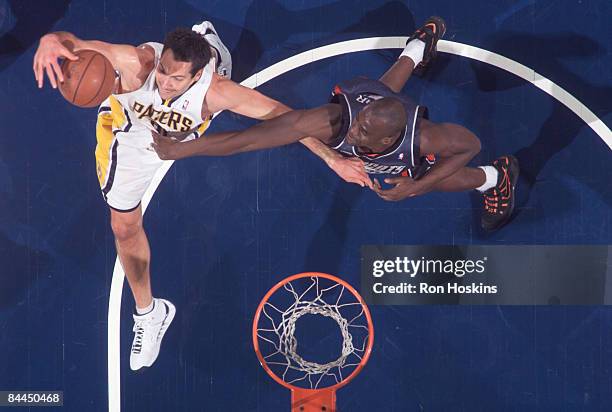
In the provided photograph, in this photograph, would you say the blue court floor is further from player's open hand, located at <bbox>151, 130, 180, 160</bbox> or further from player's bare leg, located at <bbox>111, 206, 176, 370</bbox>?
player's open hand, located at <bbox>151, 130, 180, 160</bbox>

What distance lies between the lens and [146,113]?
5516mm

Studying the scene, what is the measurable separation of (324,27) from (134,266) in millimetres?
2582

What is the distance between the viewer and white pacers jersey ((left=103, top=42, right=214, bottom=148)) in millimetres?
5414

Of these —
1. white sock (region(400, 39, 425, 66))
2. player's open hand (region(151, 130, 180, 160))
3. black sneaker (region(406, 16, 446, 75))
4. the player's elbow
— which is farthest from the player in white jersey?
black sneaker (region(406, 16, 446, 75))

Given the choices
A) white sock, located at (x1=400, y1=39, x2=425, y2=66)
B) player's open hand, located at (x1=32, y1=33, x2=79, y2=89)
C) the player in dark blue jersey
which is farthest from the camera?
white sock, located at (x1=400, y1=39, x2=425, y2=66)

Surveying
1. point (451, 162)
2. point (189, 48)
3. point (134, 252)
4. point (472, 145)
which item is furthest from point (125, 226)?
point (472, 145)

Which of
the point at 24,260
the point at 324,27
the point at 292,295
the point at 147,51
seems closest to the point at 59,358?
the point at 24,260

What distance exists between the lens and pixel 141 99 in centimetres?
544

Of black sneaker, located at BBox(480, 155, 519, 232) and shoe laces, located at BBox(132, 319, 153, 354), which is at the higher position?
black sneaker, located at BBox(480, 155, 519, 232)

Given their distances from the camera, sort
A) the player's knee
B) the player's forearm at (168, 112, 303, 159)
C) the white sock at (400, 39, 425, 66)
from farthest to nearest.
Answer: the player's knee, the white sock at (400, 39, 425, 66), the player's forearm at (168, 112, 303, 159)

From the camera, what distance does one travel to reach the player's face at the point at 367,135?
16.3 ft

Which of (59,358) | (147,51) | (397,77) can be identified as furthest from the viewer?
(59,358)

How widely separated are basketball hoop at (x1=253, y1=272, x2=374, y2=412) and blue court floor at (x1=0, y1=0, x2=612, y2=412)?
0.42ft

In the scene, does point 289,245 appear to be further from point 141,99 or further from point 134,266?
point 141,99
